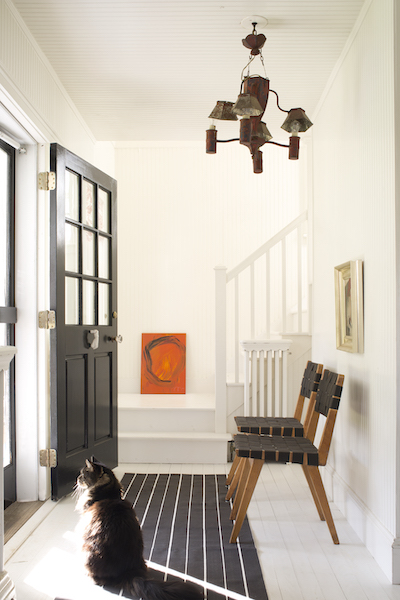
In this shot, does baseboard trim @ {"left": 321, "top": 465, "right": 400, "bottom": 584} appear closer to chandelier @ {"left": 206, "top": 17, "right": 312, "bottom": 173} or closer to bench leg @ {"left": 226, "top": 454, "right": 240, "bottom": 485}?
bench leg @ {"left": 226, "top": 454, "right": 240, "bottom": 485}

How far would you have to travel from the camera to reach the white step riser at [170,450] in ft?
12.5

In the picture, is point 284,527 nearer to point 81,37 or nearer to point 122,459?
point 122,459

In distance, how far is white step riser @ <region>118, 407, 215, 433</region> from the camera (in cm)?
400

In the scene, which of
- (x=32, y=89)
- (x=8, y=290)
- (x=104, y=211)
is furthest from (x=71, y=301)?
(x=32, y=89)

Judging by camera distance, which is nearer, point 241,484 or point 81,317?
point 241,484

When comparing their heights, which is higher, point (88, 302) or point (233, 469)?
point (88, 302)

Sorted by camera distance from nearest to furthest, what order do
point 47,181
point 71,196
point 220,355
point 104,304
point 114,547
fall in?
point 114,547
point 47,181
point 71,196
point 104,304
point 220,355

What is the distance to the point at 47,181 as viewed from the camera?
304 cm

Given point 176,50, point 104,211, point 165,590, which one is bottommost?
point 165,590

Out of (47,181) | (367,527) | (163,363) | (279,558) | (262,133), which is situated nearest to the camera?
(279,558)

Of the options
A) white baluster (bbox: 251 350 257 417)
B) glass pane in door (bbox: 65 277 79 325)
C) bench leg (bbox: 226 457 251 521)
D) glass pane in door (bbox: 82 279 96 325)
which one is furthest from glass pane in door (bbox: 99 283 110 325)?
bench leg (bbox: 226 457 251 521)

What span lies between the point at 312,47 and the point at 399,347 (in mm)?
1947

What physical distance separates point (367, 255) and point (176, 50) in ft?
5.65

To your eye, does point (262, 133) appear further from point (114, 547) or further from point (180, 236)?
A: point (180, 236)
